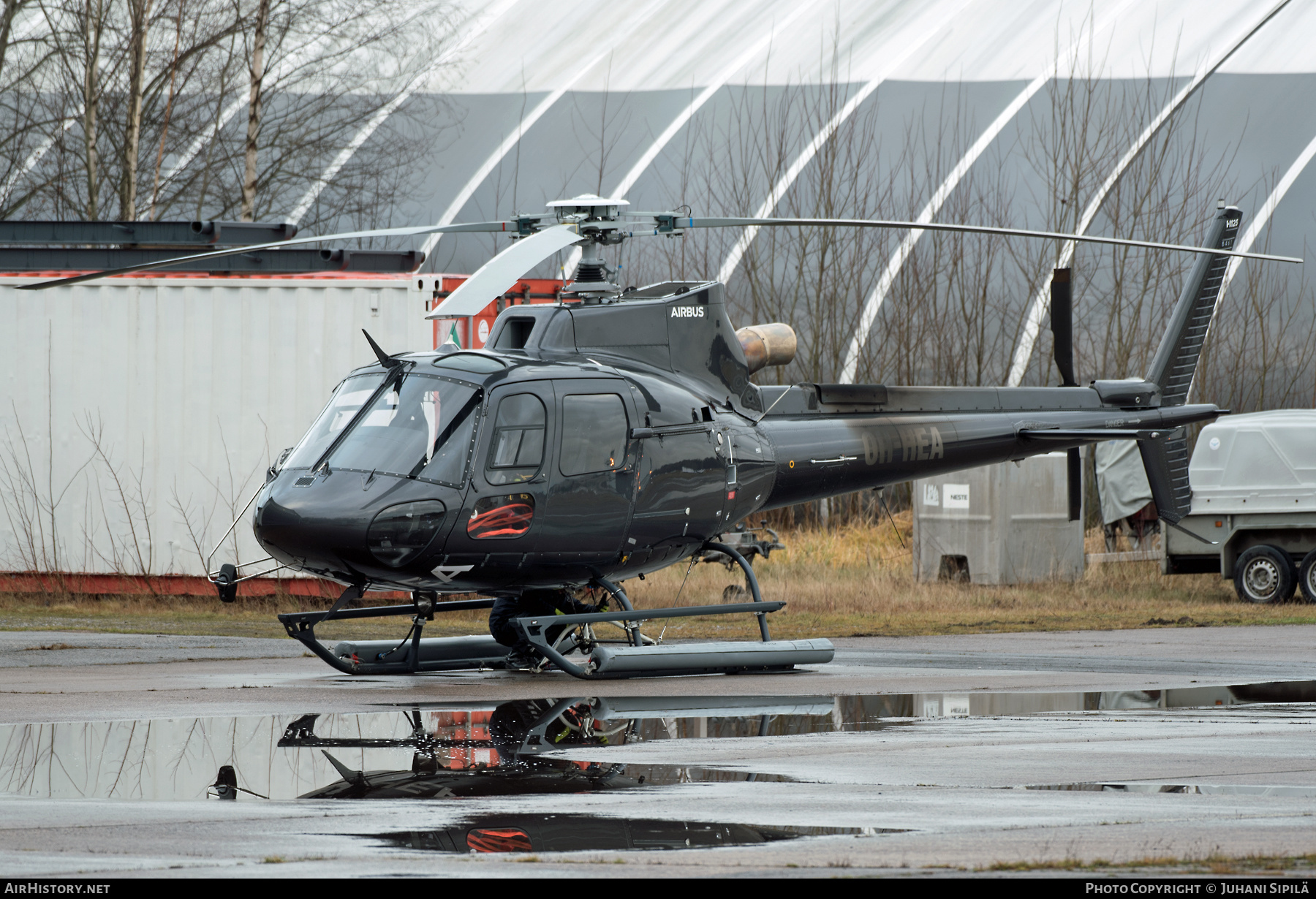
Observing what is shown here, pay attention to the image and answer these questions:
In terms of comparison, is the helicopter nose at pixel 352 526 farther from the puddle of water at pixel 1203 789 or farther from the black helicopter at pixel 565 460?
the puddle of water at pixel 1203 789

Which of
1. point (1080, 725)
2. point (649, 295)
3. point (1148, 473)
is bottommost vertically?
point (1080, 725)

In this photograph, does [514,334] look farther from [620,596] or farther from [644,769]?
[644,769]

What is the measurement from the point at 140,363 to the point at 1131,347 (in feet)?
52.3

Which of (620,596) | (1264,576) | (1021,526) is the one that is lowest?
(1264,576)

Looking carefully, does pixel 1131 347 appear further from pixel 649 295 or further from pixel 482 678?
pixel 482 678

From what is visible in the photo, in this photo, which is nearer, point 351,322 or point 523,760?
point 523,760

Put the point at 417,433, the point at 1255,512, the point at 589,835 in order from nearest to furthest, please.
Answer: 1. the point at 589,835
2. the point at 417,433
3. the point at 1255,512

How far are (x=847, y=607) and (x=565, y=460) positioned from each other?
773cm

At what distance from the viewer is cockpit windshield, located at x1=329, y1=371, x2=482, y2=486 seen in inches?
422

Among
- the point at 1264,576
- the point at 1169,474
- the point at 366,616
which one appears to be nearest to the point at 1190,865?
the point at 366,616

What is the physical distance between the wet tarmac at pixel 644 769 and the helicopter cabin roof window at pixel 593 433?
5.20 ft

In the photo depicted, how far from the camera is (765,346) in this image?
13273mm

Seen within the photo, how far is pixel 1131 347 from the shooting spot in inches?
1028

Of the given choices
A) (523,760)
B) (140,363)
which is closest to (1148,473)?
(523,760)
